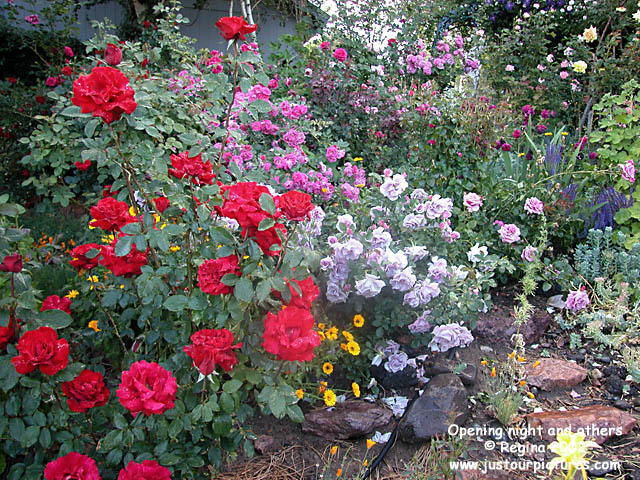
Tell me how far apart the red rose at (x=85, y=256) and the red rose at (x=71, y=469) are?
60 centimetres

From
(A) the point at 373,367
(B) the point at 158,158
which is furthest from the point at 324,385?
(B) the point at 158,158

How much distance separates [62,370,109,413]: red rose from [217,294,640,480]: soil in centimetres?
65

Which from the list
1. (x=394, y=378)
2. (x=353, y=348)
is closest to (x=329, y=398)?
(x=353, y=348)

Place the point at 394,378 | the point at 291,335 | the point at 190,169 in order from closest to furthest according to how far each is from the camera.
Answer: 1. the point at 291,335
2. the point at 190,169
3. the point at 394,378

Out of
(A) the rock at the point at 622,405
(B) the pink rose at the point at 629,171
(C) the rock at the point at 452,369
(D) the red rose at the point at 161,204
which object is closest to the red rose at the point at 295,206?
(D) the red rose at the point at 161,204

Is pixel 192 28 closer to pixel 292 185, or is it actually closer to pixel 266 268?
pixel 292 185

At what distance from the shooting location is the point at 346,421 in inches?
76.9

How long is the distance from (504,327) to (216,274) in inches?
67.9

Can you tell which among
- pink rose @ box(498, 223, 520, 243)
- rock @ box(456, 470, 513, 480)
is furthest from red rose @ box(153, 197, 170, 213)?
pink rose @ box(498, 223, 520, 243)

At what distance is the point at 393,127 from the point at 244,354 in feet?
9.83

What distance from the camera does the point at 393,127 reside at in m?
4.12

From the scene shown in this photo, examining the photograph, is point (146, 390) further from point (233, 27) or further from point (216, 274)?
point (233, 27)

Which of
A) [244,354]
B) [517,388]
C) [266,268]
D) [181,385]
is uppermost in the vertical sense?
[266,268]

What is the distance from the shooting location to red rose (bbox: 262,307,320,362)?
4.27ft
